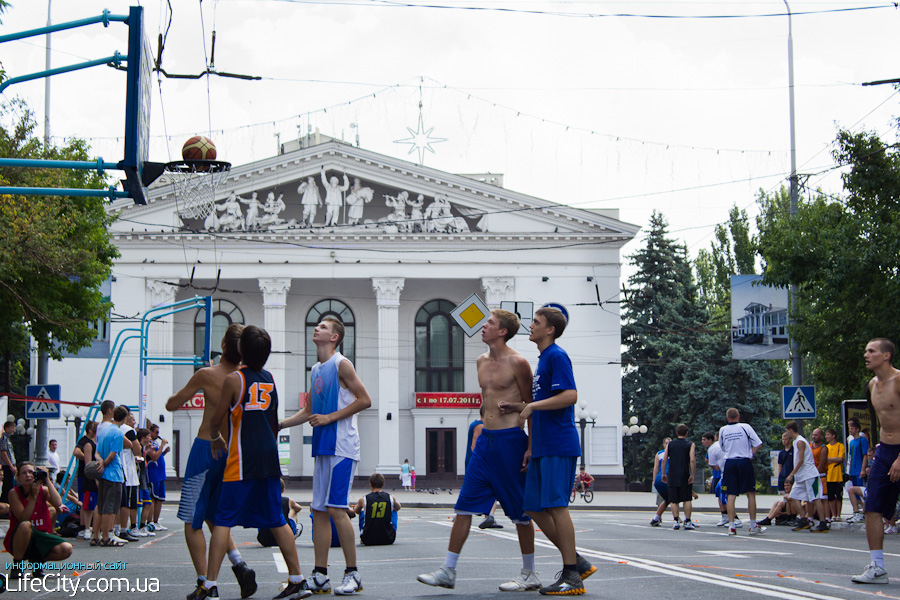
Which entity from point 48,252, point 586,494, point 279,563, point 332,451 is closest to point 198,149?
point 48,252

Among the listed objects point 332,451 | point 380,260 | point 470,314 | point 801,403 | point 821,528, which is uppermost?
point 380,260

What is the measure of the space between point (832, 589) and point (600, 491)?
4481cm

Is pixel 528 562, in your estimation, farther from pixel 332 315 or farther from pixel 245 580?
pixel 332 315

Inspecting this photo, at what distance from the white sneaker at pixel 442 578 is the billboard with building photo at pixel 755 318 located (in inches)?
962

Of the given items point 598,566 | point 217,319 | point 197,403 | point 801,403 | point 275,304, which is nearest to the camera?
point 598,566

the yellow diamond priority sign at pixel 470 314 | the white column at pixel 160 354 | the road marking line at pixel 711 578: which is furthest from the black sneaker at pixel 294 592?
the white column at pixel 160 354

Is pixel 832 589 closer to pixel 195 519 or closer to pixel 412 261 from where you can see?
pixel 195 519

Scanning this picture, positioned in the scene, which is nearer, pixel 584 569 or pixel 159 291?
pixel 584 569

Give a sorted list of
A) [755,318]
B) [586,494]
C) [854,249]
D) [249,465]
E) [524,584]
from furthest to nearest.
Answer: [586,494] < [755,318] < [854,249] < [524,584] < [249,465]

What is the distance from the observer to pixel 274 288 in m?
53.8

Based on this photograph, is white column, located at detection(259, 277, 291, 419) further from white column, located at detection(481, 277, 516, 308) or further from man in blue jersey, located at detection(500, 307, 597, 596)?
man in blue jersey, located at detection(500, 307, 597, 596)

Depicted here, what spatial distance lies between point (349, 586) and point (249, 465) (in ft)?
3.40

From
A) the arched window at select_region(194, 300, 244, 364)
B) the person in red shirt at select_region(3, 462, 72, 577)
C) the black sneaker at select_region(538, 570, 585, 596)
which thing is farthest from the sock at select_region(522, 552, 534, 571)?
the arched window at select_region(194, 300, 244, 364)

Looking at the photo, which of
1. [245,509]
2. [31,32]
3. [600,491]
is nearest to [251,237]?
[600,491]
